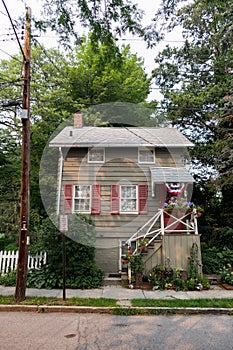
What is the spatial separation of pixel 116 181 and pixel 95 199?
1.10 metres

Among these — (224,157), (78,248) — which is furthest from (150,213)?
(224,157)

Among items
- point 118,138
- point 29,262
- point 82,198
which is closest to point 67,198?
point 82,198

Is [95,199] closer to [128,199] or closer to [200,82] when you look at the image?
[128,199]

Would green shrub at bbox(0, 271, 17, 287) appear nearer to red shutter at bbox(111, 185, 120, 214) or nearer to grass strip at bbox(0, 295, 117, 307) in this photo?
grass strip at bbox(0, 295, 117, 307)

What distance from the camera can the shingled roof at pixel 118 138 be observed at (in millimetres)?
9742

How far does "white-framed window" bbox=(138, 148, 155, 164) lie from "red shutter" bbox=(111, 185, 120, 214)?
5.14 ft

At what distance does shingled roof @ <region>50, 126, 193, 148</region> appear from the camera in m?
9.74

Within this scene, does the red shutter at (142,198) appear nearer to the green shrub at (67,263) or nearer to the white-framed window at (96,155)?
the white-framed window at (96,155)

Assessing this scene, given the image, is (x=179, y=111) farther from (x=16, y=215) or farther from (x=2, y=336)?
(x=2, y=336)

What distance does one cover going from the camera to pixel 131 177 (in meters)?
9.76

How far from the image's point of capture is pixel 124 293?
6465 millimetres

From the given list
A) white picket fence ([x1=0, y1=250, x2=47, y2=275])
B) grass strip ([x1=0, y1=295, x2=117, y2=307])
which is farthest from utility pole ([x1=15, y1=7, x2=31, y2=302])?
white picket fence ([x1=0, y1=250, x2=47, y2=275])

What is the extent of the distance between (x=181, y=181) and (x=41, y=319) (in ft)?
20.0

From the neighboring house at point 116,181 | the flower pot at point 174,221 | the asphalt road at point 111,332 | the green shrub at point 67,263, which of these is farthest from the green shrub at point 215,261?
the green shrub at point 67,263
